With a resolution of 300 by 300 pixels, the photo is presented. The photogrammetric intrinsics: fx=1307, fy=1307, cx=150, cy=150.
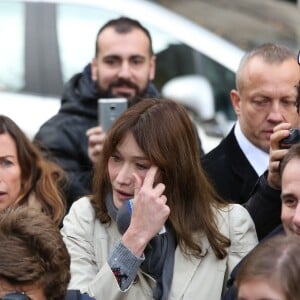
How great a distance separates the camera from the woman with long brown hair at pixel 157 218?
4812 mm

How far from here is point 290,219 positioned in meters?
4.63

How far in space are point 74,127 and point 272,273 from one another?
279 centimetres

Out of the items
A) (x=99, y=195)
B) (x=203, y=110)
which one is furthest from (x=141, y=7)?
(x=99, y=195)

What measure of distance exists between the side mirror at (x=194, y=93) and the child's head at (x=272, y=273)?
4216mm

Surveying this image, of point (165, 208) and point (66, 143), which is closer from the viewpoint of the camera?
point (165, 208)

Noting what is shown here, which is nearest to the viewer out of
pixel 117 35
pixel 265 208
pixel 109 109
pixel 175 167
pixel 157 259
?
pixel 157 259

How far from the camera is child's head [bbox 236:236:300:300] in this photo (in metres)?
4.02

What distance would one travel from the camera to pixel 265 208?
5113mm

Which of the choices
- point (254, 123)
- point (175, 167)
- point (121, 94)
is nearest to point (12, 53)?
point (121, 94)

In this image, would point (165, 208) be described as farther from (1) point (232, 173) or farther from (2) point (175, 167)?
(1) point (232, 173)

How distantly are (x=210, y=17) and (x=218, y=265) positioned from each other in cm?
704

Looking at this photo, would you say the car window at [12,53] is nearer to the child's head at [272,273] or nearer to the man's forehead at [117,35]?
the man's forehead at [117,35]

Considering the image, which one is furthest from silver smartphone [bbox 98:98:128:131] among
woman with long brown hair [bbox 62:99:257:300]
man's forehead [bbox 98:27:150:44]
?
woman with long brown hair [bbox 62:99:257:300]

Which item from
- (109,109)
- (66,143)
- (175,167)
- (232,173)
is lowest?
(66,143)
